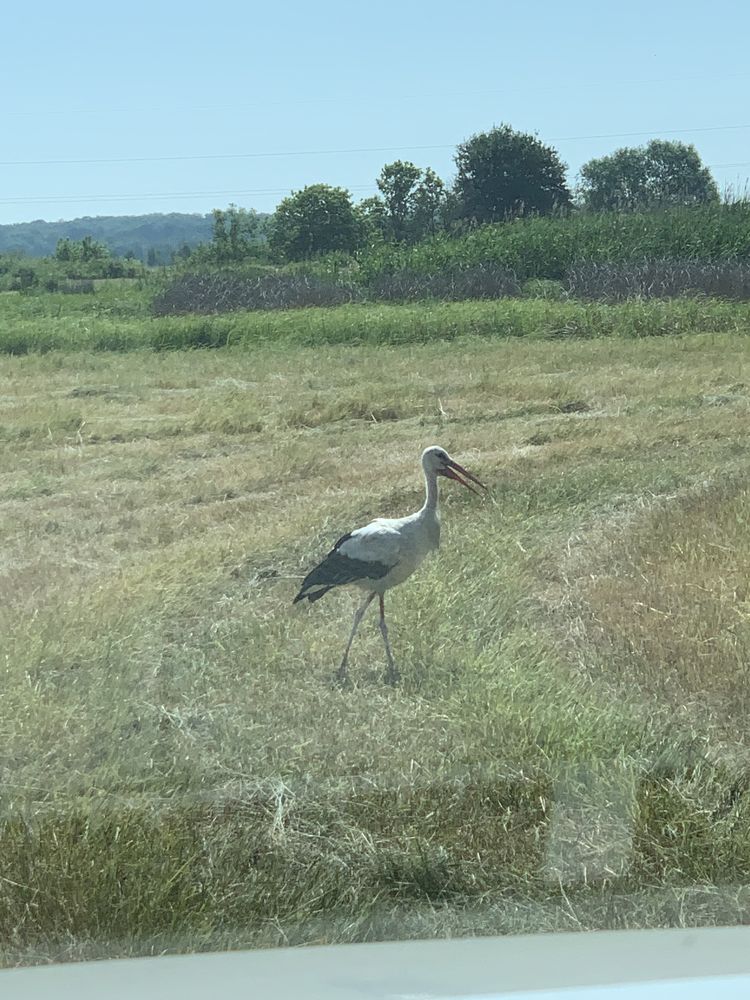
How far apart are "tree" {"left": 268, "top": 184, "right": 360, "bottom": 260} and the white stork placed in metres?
1.46

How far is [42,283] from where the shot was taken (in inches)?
258

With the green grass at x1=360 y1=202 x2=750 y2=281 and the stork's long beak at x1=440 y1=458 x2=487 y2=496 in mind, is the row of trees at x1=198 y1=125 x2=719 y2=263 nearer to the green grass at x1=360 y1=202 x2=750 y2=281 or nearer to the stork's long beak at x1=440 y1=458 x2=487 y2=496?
the green grass at x1=360 y1=202 x2=750 y2=281

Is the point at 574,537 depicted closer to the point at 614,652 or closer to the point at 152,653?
the point at 614,652

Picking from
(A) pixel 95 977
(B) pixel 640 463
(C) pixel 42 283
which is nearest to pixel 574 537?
(B) pixel 640 463

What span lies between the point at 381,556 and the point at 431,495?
13.7 inches

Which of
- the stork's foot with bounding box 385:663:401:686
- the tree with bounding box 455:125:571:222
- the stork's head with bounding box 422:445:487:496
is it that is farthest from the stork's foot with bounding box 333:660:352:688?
the tree with bounding box 455:125:571:222

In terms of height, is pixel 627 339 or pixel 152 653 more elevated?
pixel 627 339

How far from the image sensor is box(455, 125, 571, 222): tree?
5793 millimetres

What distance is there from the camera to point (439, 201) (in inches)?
233

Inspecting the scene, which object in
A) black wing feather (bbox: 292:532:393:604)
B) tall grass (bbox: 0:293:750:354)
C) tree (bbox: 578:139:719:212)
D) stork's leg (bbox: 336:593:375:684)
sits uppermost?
tree (bbox: 578:139:719:212)

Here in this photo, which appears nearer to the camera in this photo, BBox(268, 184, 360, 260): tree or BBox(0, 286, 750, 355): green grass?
BBox(268, 184, 360, 260): tree

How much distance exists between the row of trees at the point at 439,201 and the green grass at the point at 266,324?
44 centimetres

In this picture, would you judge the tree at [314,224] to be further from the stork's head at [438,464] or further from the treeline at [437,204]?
the stork's head at [438,464]

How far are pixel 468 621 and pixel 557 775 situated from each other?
41.4 inches
